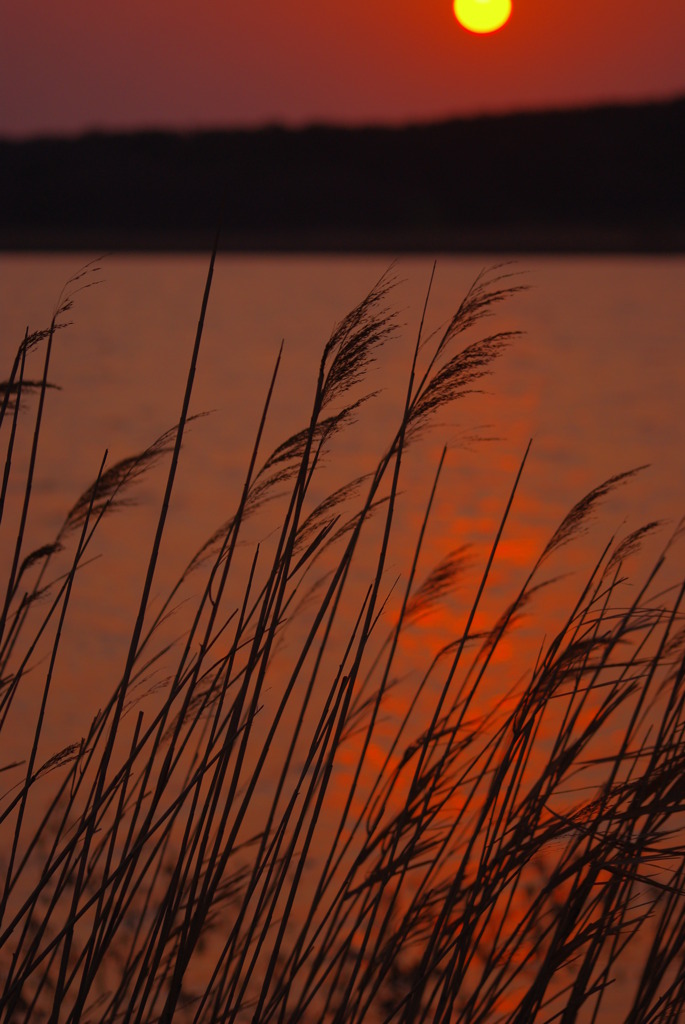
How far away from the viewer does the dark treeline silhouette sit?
96.0 ft

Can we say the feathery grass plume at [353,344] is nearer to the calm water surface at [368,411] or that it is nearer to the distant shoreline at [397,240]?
the calm water surface at [368,411]

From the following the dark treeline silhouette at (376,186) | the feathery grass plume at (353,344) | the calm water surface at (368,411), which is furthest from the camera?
the dark treeline silhouette at (376,186)

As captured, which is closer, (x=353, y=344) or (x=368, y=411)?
(x=353, y=344)

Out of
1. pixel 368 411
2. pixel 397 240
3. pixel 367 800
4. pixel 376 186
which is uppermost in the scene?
pixel 376 186

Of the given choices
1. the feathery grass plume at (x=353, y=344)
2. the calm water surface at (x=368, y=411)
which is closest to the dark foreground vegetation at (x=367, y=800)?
the feathery grass plume at (x=353, y=344)

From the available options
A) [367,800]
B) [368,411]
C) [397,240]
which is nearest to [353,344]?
[367,800]

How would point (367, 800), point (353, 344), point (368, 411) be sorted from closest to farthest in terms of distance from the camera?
point (353, 344) < point (367, 800) < point (368, 411)

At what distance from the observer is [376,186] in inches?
1188

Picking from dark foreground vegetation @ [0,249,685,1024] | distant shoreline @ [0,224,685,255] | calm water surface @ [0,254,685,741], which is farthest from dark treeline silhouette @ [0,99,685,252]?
dark foreground vegetation @ [0,249,685,1024]

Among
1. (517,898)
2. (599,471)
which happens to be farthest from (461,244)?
(517,898)

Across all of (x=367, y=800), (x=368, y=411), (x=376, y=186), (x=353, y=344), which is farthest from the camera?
(x=376, y=186)

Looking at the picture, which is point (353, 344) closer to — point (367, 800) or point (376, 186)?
point (367, 800)

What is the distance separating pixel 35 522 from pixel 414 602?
5.64m

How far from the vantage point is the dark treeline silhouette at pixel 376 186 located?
96.0ft
